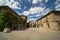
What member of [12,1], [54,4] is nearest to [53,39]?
[54,4]

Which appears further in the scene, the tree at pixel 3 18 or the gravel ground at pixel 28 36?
the tree at pixel 3 18

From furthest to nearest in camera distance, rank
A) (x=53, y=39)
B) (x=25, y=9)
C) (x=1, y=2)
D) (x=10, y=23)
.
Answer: (x=25, y=9) → (x=1, y=2) → (x=10, y=23) → (x=53, y=39)

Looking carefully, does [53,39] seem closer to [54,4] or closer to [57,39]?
[57,39]

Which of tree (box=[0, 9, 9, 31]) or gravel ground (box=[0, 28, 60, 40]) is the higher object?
tree (box=[0, 9, 9, 31])

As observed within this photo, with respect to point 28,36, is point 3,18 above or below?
above

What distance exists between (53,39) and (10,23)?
2034 mm

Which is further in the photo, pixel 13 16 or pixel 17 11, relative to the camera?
pixel 17 11

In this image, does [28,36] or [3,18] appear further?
[3,18]

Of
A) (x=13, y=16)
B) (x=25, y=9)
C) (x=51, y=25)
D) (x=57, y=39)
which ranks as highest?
(x=25, y=9)

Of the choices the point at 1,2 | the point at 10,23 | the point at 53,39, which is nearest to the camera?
the point at 53,39

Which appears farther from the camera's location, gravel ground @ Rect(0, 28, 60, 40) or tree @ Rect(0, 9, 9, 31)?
tree @ Rect(0, 9, 9, 31)

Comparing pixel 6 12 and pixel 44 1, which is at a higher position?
pixel 44 1

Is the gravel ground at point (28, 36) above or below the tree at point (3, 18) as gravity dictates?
below

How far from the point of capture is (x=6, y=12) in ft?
13.6
